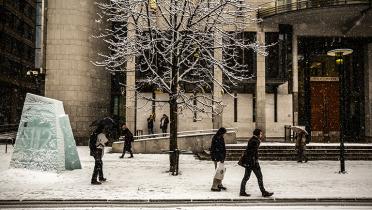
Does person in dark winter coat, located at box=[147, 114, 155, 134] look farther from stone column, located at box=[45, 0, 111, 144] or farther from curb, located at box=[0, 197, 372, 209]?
curb, located at box=[0, 197, 372, 209]

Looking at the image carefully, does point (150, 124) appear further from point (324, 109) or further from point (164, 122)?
point (324, 109)

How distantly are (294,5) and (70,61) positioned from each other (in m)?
16.4

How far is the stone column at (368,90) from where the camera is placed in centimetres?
2809

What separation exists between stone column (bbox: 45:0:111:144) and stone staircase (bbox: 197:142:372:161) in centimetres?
1240

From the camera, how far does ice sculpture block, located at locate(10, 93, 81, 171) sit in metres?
13.0

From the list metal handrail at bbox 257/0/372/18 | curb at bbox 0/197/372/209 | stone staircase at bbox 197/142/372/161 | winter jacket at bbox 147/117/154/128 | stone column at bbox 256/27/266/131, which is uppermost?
metal handrail at bbox 257/0/372/18

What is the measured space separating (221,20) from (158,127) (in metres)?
14.0

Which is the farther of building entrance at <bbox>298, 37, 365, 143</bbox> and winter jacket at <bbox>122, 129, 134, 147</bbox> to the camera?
building entrance at <bbox>298, 37, 365, 143</bbox>

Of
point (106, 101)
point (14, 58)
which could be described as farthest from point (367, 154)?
point (14, 58)

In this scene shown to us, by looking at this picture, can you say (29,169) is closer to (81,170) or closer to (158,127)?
→ (81,170)

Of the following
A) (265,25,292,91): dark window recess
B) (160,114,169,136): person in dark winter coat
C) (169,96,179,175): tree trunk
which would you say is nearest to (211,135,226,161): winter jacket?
(169,96,179,175): tree trunk

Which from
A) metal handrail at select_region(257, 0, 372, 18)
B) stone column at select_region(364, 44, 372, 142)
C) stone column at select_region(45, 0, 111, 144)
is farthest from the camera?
stone column at select_region(45, 0, 111, 144)

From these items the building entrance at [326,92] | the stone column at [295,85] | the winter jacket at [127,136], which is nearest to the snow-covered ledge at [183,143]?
the winter jacket at [127,136]

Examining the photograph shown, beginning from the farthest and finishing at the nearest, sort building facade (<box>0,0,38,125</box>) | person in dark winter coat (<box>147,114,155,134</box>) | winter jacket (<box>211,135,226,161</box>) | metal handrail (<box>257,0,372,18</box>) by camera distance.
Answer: building facade (<box>0,0,38,125</box>) → person in dark winter coat (<box>147,114,155,134</box>) → metal handrail (<box>257,0,372,18</box>) → winter jacket (<box>211,135,226,161</box>)
